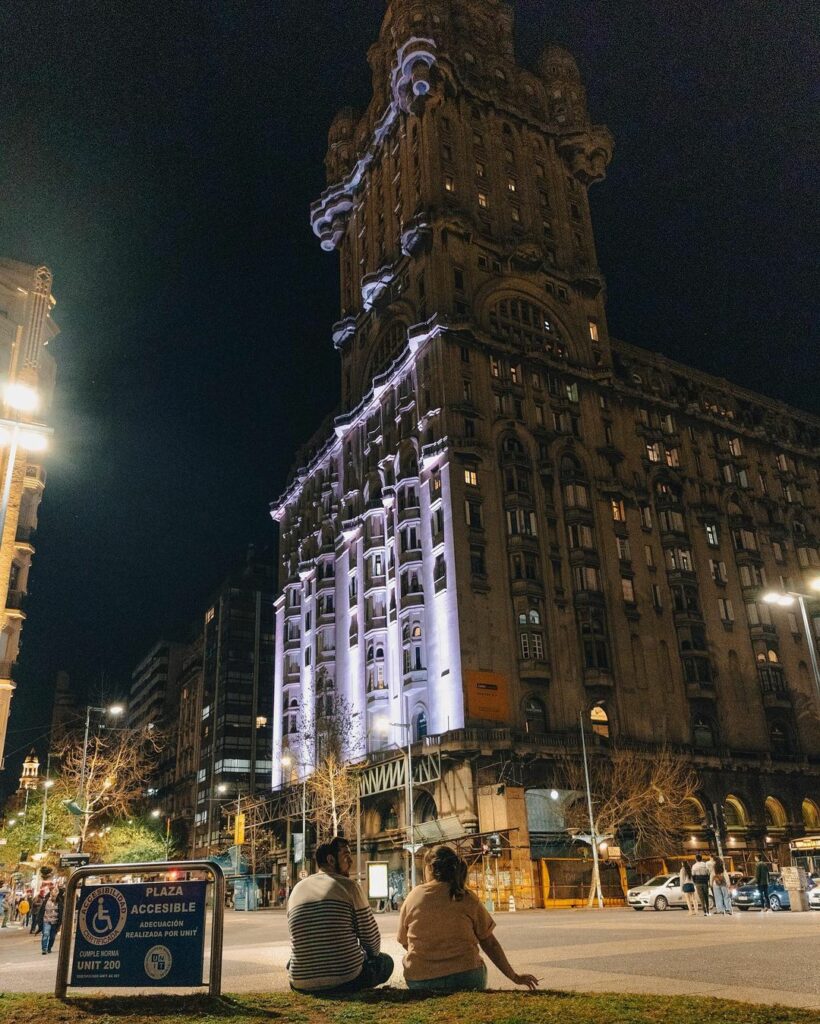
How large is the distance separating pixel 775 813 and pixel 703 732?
26.2ft

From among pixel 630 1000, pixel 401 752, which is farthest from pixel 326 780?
pixel 630 1000

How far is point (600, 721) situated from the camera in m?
60.2

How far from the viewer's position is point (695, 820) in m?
59.4

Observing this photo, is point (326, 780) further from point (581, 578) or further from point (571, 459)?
point (571, 459)

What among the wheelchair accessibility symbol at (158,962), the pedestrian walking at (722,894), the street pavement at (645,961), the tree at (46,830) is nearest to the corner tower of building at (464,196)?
the tree at (46,830)

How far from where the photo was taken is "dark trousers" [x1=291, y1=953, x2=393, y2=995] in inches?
291

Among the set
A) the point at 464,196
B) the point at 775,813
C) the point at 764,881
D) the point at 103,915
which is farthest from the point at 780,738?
the point at 103,915

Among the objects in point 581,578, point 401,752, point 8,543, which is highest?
point 581,578

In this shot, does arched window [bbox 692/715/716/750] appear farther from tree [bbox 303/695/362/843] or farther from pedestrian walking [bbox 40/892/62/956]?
pedestrian walking [bbox 40/892/62/956]

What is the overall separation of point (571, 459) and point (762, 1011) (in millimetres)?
63689

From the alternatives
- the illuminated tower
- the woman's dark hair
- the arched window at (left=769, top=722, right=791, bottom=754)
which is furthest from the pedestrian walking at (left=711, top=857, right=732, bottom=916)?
the arched window at (left=769, top=722, right=791, bottom=754)

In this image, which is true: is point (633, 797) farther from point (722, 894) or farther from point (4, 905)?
point (4, 905)

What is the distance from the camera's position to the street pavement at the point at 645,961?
32.6 feet

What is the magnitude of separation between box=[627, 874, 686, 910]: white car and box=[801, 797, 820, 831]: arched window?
1429 inches
